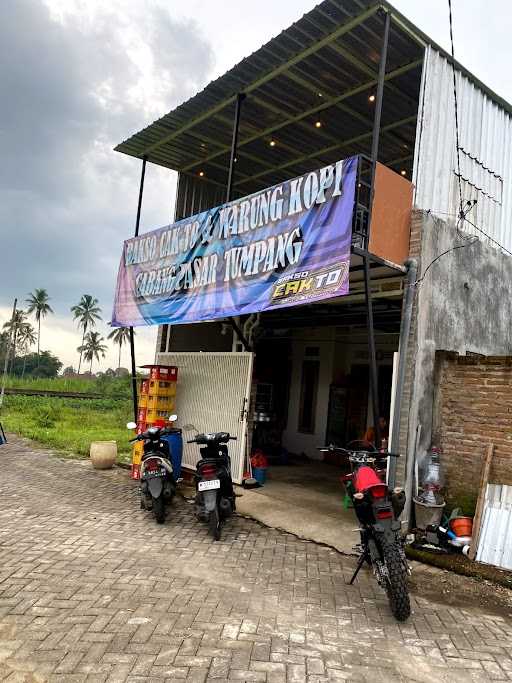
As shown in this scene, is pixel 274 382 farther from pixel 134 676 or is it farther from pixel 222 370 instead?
pixel 134 676

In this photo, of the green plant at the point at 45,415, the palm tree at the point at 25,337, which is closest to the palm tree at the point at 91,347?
the palm tree at the point at 25,337

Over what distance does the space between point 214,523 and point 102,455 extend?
4905 mm

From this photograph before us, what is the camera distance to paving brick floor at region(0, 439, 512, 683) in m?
3.19

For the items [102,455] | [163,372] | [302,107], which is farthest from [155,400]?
[302,107]

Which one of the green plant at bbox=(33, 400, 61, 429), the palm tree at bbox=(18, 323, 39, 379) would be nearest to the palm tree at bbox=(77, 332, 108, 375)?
the palm tree at bbox=(18, 323, 39, 379)

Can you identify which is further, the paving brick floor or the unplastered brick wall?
the unplastered brick wall

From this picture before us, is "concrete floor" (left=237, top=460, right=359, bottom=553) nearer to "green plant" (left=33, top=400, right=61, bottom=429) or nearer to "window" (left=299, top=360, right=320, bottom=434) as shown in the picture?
"window" (left=299, top=360, right=320, bottom=434)

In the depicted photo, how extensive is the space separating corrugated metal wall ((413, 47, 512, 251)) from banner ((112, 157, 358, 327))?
1.65 m

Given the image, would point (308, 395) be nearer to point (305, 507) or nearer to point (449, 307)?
point (305, 507)

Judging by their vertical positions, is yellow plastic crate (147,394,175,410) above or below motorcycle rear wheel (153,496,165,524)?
above

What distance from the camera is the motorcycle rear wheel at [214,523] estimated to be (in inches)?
228

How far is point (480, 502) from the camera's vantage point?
227 inches

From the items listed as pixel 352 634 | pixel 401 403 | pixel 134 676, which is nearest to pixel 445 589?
pixel 352 634

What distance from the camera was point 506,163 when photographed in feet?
28.5
